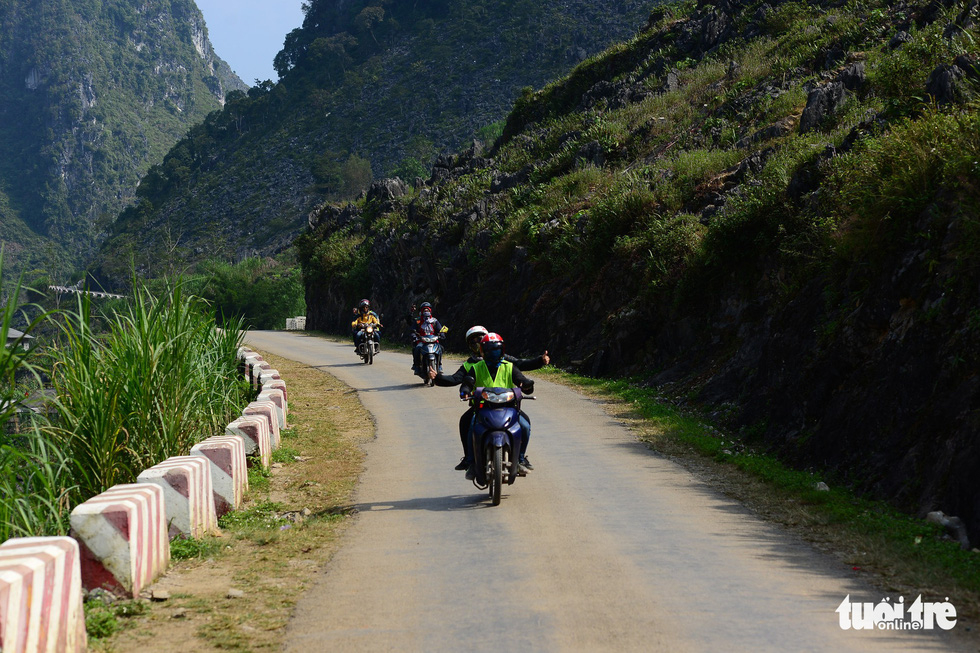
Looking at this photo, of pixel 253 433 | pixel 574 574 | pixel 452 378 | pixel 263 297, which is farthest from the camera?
pixel 263 297

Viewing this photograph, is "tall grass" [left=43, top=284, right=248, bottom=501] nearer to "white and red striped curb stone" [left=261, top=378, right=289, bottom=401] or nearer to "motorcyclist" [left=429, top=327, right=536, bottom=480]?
"motorcyclist" [left=429, top=327, right=536, bottom=480]

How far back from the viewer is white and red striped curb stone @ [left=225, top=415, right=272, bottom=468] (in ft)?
36.8

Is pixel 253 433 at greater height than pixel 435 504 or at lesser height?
greater

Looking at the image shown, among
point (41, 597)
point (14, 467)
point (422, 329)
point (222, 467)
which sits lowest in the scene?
point (222, 467)

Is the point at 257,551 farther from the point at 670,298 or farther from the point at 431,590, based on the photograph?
the point at 670,298

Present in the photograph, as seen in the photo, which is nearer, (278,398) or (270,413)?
(270,413)

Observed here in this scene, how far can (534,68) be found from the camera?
386 ft

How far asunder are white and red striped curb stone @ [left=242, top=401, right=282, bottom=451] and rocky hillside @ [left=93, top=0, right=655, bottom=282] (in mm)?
90207

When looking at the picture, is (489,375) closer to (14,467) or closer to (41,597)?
(14,467)

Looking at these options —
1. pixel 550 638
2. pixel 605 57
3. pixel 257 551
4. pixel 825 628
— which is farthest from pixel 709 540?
pixel 605 57

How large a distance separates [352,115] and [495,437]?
124 m

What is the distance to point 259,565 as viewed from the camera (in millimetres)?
7531

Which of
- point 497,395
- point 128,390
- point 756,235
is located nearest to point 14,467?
point 128,390

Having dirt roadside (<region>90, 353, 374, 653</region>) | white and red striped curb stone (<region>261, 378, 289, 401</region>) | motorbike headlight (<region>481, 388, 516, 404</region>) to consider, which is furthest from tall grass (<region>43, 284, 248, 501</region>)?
white and red striped curb stone (<region>261, 378, 289, 401</region>)
